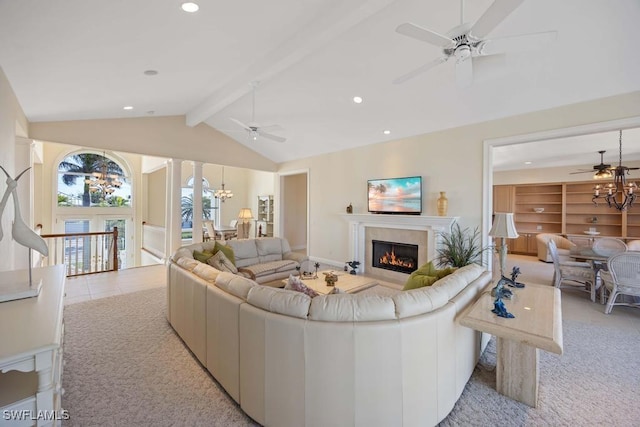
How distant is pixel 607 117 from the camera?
353 cm

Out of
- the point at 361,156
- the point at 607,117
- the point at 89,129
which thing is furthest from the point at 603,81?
the point at 89,129

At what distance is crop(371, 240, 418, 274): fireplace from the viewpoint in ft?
18.4

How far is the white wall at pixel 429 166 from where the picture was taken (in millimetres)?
3795

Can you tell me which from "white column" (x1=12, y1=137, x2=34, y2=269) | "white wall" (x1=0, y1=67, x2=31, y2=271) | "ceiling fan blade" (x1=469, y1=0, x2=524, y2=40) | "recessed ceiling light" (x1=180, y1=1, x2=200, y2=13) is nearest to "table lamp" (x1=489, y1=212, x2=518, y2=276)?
"ceiling fan blade" (x1=469, y1=0, x2=524, y2=40)

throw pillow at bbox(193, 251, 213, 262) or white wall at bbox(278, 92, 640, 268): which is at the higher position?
white wall at bbox(278, 92, 640, 268)

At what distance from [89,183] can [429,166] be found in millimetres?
8410

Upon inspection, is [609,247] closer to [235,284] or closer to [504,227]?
[504,227]

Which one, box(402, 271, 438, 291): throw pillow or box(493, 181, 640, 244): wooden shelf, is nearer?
box(402, 271, 438, 291): throw pillow

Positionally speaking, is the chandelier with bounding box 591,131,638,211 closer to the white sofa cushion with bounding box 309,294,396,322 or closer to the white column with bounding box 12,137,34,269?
the white sofa cushion with bounding box 309,294,396,322

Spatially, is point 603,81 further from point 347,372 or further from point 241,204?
point 241,204

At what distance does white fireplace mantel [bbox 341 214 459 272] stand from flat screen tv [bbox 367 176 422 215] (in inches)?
5.7

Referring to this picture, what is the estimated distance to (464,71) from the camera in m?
2.38

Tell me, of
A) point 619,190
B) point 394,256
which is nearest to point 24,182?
point 394,256

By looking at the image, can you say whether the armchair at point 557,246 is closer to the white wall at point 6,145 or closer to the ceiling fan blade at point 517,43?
the ceiling fan blade at point 517,43
